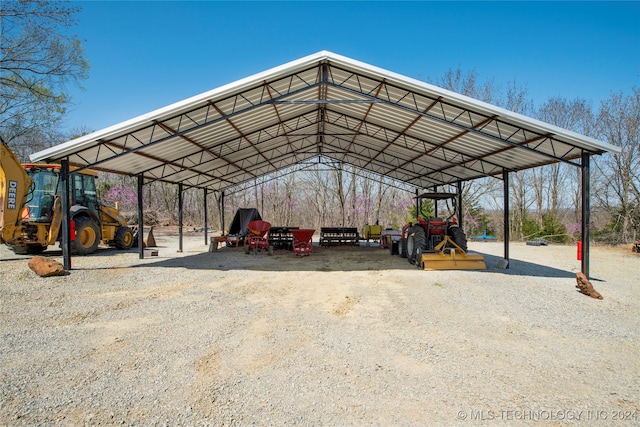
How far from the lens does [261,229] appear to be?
14633 millimetres

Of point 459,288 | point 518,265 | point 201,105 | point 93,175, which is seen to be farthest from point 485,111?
point 93,175

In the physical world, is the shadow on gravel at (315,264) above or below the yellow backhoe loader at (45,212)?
below

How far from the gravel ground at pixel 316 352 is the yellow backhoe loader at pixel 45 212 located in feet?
7.66

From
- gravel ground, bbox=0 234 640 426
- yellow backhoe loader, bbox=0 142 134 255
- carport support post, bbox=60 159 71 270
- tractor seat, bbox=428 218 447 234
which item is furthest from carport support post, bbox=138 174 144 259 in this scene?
tractor seat, bbox=428 218 447 234

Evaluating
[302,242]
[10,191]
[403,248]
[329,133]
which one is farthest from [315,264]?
[10,191]

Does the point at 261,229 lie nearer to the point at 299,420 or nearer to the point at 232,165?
the point at 232,165

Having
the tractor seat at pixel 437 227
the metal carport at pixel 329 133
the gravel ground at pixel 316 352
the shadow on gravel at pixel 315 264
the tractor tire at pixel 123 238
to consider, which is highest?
the metal carport at pixel 329 133

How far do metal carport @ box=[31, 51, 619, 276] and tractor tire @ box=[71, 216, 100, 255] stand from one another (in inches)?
91.5

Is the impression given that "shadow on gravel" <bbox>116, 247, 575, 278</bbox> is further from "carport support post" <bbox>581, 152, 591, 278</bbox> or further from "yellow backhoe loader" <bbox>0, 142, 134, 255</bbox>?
"yellow backhoe loader" <bbox>0, 142, 134, 255</bbox>

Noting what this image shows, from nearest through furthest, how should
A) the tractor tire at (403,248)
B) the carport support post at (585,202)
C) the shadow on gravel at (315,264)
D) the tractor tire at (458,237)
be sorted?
the carport support post at (585,202), the shadow on gravel at (315,264), the tractor tire at (458,237), the tractor tire at (403,248)

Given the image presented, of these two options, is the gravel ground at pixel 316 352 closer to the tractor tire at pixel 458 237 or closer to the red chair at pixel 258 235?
the tractor tire at pixel 458 237

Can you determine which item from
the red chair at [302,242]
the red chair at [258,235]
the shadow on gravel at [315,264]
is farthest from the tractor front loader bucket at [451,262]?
the red chair at [258,235]

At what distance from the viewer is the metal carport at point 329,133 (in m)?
8.52

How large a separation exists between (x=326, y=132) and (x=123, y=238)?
10.3m
